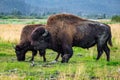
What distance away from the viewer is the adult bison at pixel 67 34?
18.6 metres

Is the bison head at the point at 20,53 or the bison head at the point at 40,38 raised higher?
the bison head at the point at 40,38

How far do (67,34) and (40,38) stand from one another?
124 centimetres

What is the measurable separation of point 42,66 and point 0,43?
12.1m

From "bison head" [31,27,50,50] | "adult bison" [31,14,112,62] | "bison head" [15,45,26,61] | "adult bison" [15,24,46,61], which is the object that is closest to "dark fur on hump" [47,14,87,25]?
"adult bison" [31,14,112,62]

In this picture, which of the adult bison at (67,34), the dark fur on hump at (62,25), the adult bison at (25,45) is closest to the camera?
the adult bison at (67,34)

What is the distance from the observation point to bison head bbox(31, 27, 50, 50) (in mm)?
18375

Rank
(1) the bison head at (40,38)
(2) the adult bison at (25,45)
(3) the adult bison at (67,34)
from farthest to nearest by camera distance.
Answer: (2) the adult bison at (25,45) < (3) the adult bison at (67,34) < (1) the bison head at (40,38)

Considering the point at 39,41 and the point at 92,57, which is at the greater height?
the point at 39,41

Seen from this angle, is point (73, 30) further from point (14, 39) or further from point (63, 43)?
point (14, 39)

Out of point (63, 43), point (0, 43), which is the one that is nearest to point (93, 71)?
point (63, 43)

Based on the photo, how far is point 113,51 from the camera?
81.5ft

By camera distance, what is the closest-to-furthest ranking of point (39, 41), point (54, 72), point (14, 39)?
point (54, 72)
point (39, 41)
point (14, 39)

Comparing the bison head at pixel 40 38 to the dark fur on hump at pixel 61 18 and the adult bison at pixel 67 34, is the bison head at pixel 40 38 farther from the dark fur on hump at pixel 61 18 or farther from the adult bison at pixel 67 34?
the dark fur on hump at pixel 61 18

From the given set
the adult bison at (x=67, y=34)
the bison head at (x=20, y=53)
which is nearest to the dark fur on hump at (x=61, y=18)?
the adult bison at (x=67, y=34)
